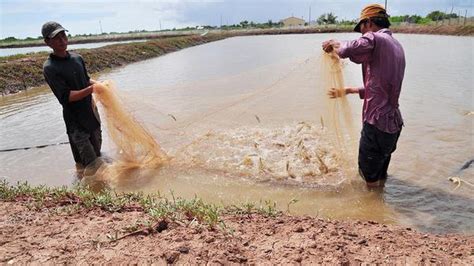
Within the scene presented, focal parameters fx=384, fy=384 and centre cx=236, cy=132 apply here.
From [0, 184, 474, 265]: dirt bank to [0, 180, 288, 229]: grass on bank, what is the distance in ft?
0.04

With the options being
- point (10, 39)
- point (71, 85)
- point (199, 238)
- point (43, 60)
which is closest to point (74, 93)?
point (71, 85)

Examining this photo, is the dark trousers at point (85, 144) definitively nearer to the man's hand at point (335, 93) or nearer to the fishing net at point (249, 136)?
the fishing net at point (249, 136)

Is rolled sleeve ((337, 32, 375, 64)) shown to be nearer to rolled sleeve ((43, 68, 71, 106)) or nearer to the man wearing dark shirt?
the man wearing dark shirt

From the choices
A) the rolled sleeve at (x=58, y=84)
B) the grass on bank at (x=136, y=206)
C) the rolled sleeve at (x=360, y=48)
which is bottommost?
the grass on bank at (x=136, y=206)

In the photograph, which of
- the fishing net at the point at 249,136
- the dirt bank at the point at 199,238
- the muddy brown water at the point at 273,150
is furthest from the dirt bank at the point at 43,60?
the dirt bank at the point at 199,238

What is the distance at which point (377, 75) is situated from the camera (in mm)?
3820

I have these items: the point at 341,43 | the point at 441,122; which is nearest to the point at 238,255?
the point at 341,43

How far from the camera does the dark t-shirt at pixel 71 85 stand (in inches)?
187

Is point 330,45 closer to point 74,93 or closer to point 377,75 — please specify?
point 377,75

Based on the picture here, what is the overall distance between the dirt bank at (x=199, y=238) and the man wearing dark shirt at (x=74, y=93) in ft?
5.40

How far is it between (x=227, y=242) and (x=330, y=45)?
2.42m

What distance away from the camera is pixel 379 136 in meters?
4.00

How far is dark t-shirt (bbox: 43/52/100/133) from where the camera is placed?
474 centimetres

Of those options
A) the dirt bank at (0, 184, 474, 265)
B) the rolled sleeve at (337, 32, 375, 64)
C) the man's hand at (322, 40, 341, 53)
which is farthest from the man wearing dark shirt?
the rolled sleeve at (337, 32, 375, 64)
